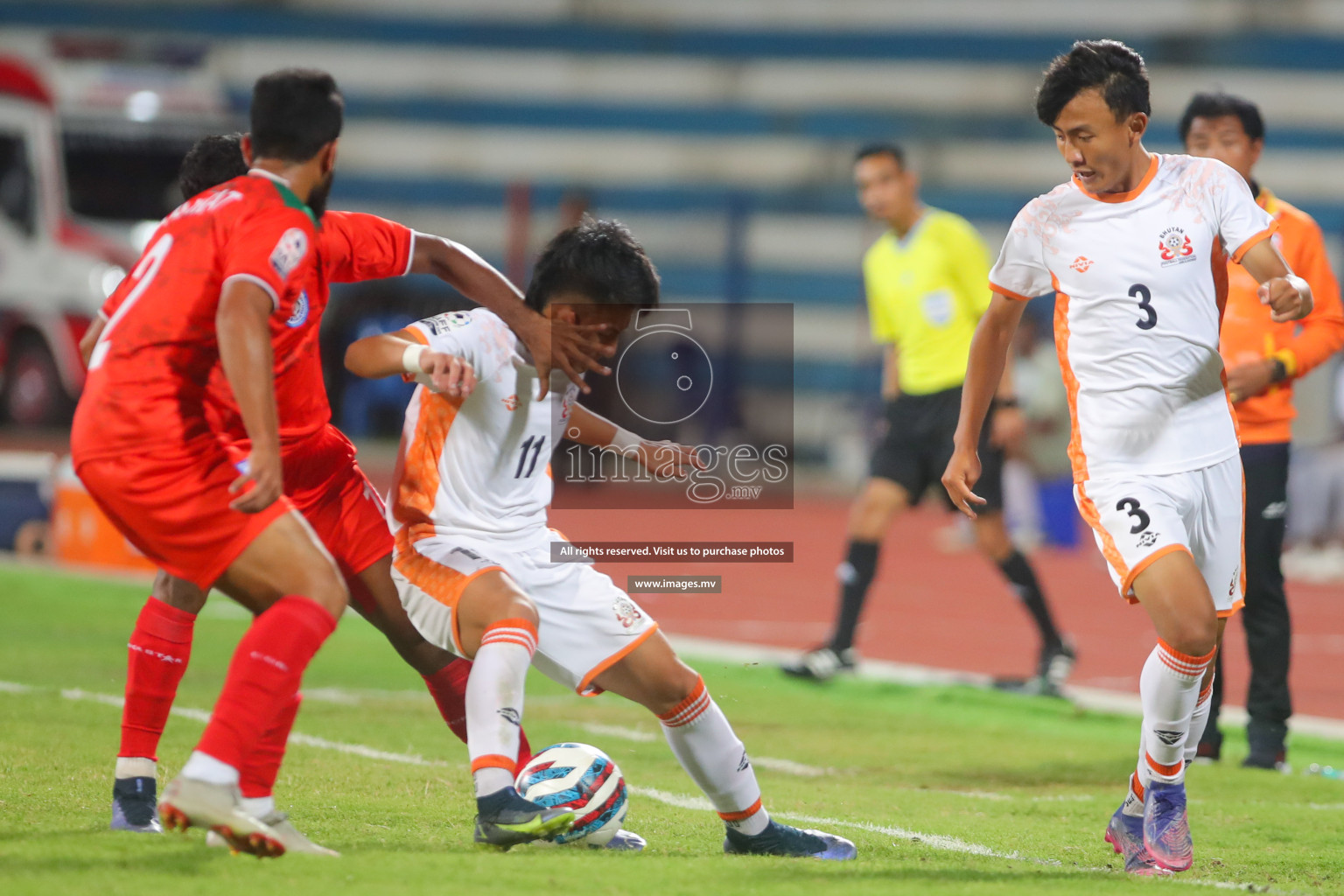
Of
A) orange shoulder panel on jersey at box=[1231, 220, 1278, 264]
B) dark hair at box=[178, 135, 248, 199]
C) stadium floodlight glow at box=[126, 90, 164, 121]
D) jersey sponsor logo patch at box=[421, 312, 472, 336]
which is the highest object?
stadium floodlight glow at box=[126, 90, 164, 121]

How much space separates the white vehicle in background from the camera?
1936 centimetres

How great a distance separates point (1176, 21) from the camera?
26969 mm

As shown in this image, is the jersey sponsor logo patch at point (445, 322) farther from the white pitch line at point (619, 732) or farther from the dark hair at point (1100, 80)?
the white pitch line at point (619, 732)

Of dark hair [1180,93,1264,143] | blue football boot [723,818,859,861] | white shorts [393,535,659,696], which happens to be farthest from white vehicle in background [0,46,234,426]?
blue football boot [723,818,859,861]

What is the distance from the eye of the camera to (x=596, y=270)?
457 centimetres

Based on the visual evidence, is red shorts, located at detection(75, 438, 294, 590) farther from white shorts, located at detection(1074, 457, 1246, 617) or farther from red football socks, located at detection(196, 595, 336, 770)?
white shorts, located at detection(1074, 457, 1246, 617)

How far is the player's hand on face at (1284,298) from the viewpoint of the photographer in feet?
14.8

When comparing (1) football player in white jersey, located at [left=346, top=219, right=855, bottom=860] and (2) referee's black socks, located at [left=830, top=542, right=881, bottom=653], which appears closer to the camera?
(1) football player in white jersey, located at [left=346, top=219, right=855, bottom=860]

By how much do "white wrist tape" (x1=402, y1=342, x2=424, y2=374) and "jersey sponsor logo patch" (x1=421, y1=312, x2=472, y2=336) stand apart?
169 mm

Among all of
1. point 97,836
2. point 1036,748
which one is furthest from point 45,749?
point 1036,748

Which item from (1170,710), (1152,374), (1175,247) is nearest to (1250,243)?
(1175,247)

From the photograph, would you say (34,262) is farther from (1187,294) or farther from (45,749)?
(1187,294)

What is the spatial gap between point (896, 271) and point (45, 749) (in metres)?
4.95

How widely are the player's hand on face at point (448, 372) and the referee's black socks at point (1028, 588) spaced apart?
4.81 m
